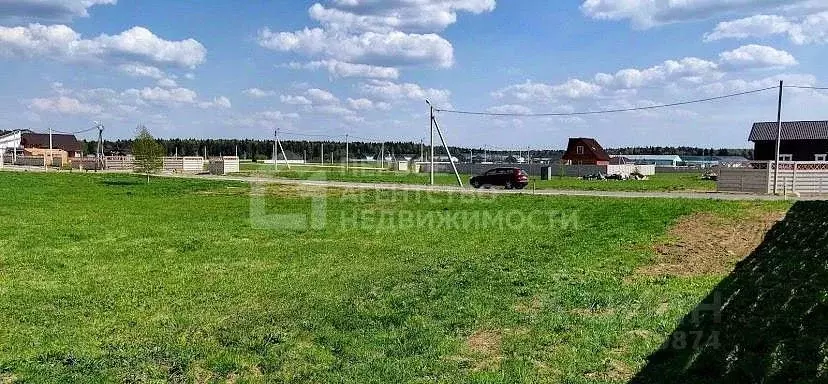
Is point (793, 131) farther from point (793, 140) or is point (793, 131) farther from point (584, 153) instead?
point (584, 153)

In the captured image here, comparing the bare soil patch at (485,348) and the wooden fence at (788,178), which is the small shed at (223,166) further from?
the bare soil patch at (485,348)

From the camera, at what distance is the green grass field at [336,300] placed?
18.4 feet

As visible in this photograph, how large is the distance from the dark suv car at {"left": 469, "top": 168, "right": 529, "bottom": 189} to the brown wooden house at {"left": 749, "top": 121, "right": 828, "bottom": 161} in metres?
24.0

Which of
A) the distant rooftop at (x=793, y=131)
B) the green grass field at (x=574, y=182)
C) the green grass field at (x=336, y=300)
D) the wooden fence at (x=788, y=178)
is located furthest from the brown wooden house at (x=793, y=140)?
the green grass field at (x=336, y=300)

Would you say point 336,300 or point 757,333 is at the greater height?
point 757,333

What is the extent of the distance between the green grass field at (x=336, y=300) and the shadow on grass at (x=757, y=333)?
0.91 feet

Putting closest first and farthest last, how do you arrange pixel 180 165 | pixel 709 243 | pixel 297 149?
pixel 709 243, pixel 180 165, pixel 297 149

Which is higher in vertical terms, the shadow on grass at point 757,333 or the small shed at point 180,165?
the small shed at point 180,165

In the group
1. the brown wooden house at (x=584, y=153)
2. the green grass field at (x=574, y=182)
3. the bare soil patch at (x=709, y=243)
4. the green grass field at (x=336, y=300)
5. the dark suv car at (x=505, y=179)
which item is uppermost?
the brown wooden house at (x=584, y=153)

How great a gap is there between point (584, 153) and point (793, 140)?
83.8 feet

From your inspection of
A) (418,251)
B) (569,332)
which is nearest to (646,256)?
(418,251)

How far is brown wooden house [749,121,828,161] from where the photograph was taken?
46.3 meters

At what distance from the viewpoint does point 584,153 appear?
234ft

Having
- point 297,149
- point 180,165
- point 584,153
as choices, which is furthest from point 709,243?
point 297,149
